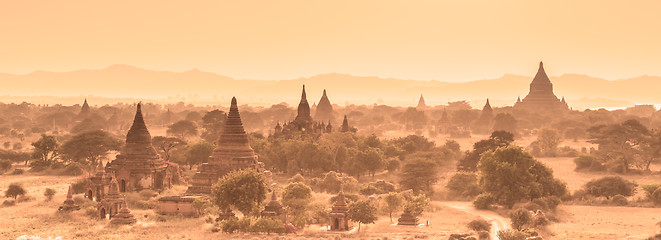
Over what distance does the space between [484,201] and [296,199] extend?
14.8 meters

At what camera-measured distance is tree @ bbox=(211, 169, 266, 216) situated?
154ft

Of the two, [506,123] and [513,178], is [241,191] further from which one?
[506,123]

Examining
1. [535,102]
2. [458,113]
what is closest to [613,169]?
[458,113]

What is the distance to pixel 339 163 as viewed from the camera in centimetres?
7588

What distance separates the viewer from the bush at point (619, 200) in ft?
185

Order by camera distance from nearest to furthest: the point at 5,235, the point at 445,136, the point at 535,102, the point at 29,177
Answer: the point at 5,235 → the point at 29,177 → the point at 445,136 → the point at 535,102

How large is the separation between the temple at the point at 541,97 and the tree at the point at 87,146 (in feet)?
359

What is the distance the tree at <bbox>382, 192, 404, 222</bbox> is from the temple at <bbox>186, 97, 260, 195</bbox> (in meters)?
12.4

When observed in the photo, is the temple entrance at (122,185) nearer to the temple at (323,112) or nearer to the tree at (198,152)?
the tree at (198,152)

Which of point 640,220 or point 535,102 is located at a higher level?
point 535,102

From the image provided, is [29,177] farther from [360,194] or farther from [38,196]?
[360,194]

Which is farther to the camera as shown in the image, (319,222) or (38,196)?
(38,196)

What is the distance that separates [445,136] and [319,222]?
86.9 metres

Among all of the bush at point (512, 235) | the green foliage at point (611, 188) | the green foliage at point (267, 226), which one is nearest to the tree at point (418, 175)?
the green foliage at point (611, 188)
